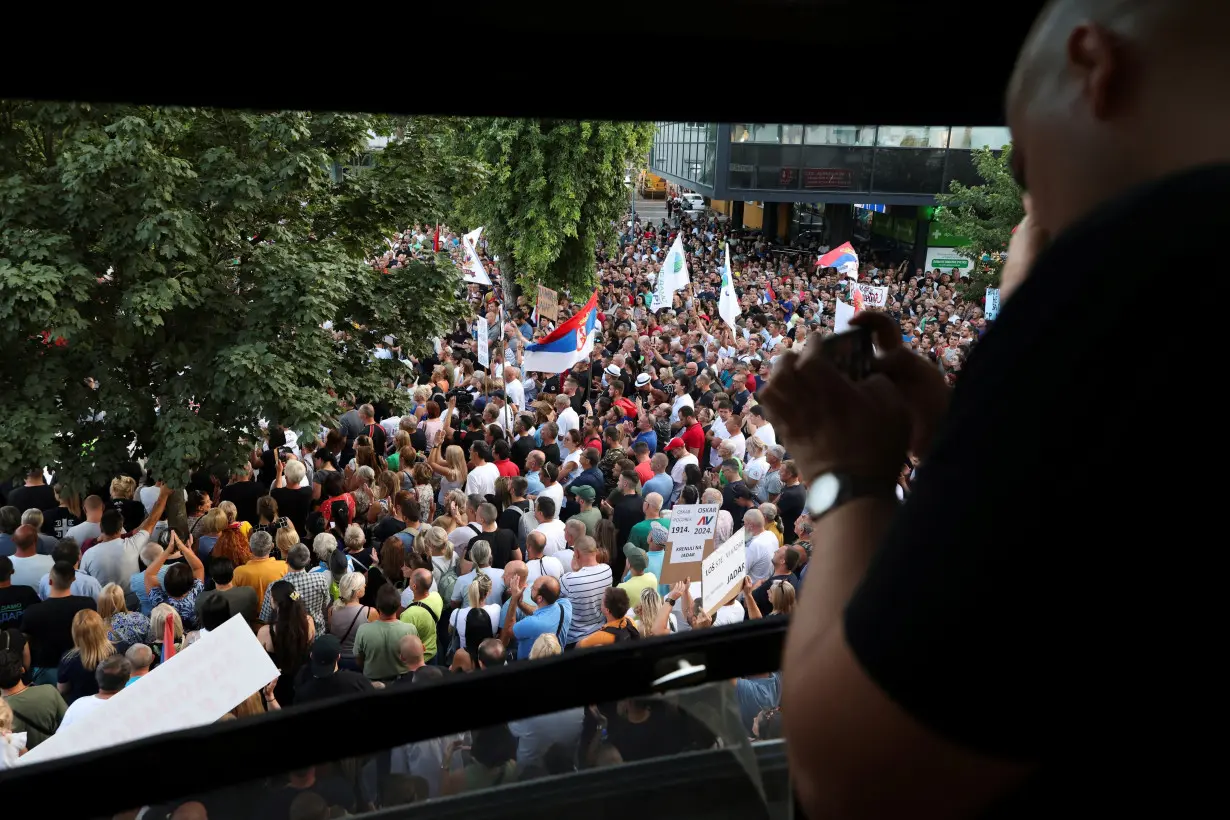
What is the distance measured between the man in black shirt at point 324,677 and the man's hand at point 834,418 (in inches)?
162

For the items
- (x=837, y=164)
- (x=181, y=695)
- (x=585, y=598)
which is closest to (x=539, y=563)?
(x=585, y=598)

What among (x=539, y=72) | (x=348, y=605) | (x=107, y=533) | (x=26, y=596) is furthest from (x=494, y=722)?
(x=107, y=533)

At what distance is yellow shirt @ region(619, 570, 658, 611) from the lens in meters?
5.93

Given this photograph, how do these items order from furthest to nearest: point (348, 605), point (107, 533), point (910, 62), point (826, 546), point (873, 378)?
point (107, 533) → point (348, 605) → point (910, 62) → point (873, 378) → point (826, 546)

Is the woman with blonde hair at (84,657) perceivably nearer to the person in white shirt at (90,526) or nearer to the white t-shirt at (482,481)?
the person in white shirt at (90,526)

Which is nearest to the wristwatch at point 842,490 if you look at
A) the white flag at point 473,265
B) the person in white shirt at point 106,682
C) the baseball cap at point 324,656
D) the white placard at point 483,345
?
the person in white shirt at point 106,682

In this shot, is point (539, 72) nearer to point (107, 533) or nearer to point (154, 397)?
point (107, 533)

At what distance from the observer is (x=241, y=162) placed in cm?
723

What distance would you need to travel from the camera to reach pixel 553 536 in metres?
6.80

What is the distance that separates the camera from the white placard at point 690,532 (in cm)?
595

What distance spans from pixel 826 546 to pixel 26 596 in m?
6.25

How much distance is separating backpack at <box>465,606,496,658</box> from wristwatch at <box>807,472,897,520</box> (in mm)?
4997

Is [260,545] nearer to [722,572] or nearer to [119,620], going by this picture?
[119,620]

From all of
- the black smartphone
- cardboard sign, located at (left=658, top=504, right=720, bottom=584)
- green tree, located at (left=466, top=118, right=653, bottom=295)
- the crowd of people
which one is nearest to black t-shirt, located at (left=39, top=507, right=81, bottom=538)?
the crowd of people
